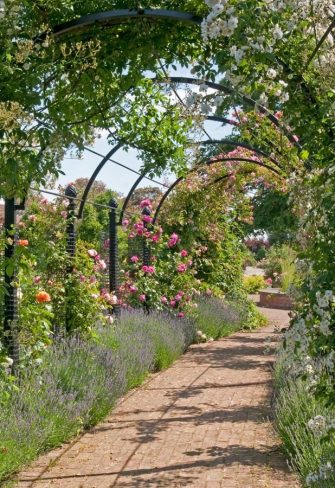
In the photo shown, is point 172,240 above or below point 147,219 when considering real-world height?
below

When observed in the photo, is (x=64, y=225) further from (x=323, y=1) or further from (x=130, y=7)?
(x=323, y=1)

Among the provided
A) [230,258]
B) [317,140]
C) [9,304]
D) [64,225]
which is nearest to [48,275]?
[64,225]

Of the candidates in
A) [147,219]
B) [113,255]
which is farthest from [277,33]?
[147,219]

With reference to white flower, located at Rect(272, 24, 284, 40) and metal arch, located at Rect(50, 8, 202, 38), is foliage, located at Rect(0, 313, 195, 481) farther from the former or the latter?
white flower, located at Rect(272, 24, 284, 40)

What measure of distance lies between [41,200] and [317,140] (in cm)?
463

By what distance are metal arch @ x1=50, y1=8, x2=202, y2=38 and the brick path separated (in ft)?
9.07

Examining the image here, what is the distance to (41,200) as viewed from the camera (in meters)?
7.45

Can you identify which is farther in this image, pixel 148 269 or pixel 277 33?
pixel 148 269

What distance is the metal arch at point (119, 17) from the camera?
4133 mm

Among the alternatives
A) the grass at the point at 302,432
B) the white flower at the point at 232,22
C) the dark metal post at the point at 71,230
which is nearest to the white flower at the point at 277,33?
the white flower at the point at 232,22

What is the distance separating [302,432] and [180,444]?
108cm

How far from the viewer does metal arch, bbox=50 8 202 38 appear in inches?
163

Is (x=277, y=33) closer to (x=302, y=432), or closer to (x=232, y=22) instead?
(x=232, y=22)

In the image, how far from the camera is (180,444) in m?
5.21
